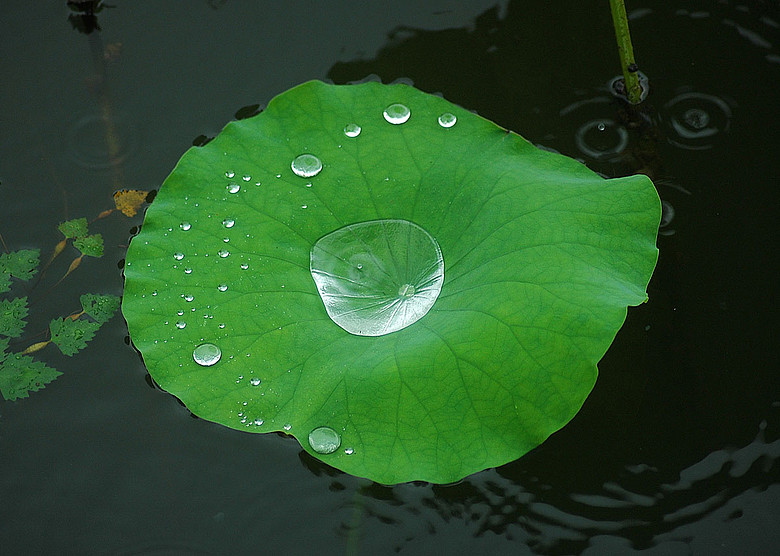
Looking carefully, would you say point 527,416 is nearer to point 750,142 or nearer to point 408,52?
point 750,142

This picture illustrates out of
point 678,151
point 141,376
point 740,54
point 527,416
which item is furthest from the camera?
point 740,54

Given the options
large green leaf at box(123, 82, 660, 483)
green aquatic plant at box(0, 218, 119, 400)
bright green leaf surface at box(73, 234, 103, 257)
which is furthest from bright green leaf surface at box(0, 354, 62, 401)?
large green leaf at box(123, 82, 660, 483)

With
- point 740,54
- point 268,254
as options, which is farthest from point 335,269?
point 740,54

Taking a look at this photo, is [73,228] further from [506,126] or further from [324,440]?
[506,126]

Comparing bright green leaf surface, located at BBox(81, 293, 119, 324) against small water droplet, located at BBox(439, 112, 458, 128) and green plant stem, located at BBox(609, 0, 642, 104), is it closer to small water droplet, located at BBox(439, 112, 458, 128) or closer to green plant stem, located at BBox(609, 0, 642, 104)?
small water droplet, located at BBox(439, 112, 458, 128)

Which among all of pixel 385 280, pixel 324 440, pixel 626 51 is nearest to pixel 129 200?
pixel 385 280

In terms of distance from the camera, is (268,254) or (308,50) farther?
(308,50)
